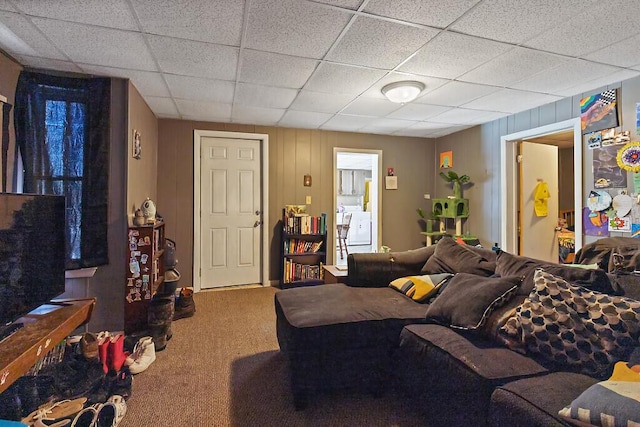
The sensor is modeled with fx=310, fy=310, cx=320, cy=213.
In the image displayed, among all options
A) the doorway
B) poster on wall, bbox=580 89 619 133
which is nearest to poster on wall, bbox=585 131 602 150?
poster on wall, bbox=580 89 619 133

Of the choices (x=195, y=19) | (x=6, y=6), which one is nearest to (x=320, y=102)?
(x=195, y=19)

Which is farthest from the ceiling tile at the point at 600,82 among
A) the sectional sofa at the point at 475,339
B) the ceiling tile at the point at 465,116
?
the sectional sofa at the point at 475,339

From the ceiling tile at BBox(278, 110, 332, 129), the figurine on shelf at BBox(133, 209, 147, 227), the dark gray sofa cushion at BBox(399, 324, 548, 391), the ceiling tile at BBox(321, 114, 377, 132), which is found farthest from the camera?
the ceiling tile at BBox(321, 114, 377, 132)

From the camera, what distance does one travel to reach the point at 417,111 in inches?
147

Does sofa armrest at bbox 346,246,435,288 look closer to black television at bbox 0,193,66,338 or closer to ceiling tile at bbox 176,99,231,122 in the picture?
black television at bbox 0,193,66,338

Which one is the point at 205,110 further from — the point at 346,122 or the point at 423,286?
the point at 423,286

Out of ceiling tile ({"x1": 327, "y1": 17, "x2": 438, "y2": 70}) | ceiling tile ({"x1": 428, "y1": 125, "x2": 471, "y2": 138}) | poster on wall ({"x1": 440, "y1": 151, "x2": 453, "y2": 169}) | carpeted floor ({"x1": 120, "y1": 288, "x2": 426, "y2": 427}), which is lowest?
carpeted floor ({"x1": 120, "y1": 288, "x2": 426, "y2": 427})

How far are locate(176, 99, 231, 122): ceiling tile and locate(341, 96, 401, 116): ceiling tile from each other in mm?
1426

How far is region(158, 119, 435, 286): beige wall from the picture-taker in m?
4.10

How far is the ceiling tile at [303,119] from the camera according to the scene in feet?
12.8

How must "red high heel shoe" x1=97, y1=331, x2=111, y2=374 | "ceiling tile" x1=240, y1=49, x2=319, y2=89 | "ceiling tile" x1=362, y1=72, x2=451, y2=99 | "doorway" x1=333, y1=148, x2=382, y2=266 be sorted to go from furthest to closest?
"doorway" x1=333, y1=148, x2=382, y2=266, "ceiling tile" x1=362, y1=72, x2=451, y2=99, "ceiling tile" x1=240, y1=49, x2=319, y2=89, "red high heel shoe" x1=97, y1=331, x2=111, y2=374

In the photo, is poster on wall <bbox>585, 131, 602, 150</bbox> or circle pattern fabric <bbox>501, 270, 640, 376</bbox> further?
poster on wall <bbox>585, 131, 602, 150</bbox>

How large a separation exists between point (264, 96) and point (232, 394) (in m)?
2.68

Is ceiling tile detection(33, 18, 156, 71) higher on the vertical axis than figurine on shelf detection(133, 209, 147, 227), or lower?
higher
